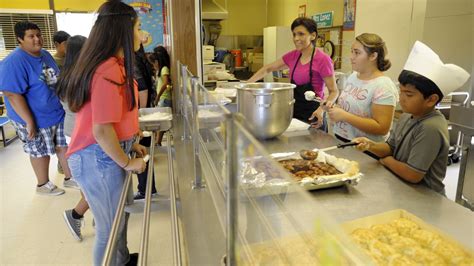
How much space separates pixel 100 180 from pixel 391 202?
1084 mm

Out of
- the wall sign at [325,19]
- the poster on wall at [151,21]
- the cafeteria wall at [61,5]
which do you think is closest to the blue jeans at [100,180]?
the wall sign at [325,19]

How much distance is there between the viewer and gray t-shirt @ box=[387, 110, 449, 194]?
1.16 m

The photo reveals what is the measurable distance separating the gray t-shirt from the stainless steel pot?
504 mm

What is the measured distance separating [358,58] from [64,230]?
7.58 feet

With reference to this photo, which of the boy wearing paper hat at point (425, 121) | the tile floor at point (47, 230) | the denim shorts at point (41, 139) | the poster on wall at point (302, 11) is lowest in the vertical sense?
the tile floor at point (47, 230)

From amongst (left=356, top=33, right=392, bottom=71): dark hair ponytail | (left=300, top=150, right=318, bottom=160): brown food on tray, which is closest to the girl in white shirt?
(left=356, top=33, right=392, bottom=71): dark hair ponytail

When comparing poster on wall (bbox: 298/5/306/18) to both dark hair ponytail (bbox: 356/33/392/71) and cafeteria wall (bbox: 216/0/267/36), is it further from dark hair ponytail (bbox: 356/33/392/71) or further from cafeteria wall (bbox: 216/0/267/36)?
dark hair ponytail (bbox: 356/33/392/71)

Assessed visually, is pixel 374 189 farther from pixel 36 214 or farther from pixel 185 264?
pixel 36 214

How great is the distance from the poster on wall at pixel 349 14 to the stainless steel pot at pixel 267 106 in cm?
267

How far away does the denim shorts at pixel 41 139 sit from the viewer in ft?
9.36

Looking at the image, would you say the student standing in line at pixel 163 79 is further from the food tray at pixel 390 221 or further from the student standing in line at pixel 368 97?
the food tray at pixel 390 221

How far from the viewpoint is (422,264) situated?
768 millimetres

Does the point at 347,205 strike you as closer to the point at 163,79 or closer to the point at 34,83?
the point at 34,83

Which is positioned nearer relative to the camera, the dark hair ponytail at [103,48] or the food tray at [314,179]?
the food tray at [314,179]
